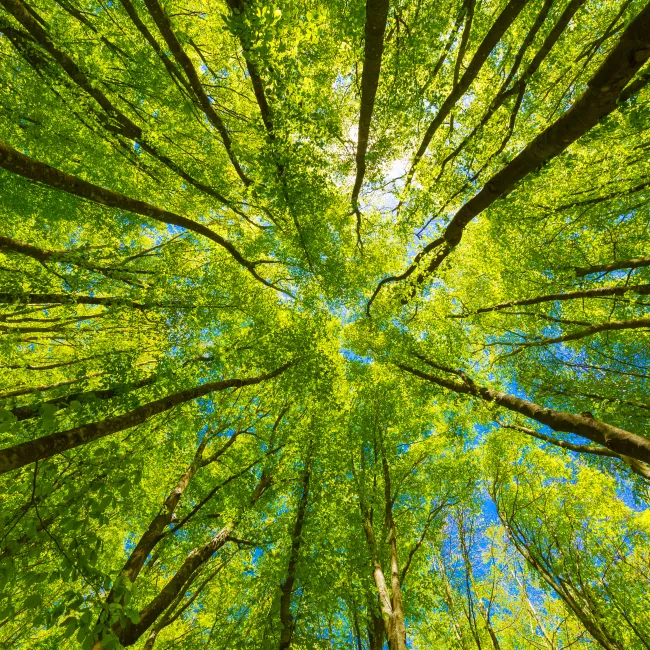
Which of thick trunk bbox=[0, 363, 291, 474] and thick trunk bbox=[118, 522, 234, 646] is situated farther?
thick trunk bbox=[118, 522, 234, 646]

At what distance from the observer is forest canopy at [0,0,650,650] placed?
5801 millimetres

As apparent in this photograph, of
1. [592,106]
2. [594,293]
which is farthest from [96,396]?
[594,293]

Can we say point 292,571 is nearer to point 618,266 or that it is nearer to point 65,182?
point 65,182

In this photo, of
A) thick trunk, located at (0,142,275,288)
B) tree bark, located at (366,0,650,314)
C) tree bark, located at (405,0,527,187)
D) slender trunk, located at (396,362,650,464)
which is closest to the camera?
tree bark, located at (366,0,650,314)

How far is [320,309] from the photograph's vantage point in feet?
31.1

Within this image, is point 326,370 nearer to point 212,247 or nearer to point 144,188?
point 212,247

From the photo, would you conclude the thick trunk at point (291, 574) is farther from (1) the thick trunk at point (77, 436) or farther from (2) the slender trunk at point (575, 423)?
(2) the slender trunk at point (575, 423)

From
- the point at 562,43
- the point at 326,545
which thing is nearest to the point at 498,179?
the point at 562,43

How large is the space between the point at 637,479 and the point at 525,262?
20.8ft

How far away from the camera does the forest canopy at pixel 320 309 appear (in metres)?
5.80

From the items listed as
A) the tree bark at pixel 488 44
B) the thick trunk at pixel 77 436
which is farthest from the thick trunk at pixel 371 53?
the thick trunk at pixel 77 436

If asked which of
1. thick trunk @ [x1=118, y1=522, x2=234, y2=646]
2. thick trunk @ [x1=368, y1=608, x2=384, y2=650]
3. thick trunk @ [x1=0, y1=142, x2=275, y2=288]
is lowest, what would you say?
thick trunk @ [x1=368, y1=608, x2=384, y2=650]

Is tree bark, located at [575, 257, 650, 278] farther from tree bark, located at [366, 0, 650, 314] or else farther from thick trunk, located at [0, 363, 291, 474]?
thick trunk, located at [0, 363, 291, 474]

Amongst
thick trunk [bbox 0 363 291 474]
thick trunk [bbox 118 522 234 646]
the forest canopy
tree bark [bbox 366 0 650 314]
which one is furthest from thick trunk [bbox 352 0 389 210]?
thick trunk [bbox 118 522 234 646]
